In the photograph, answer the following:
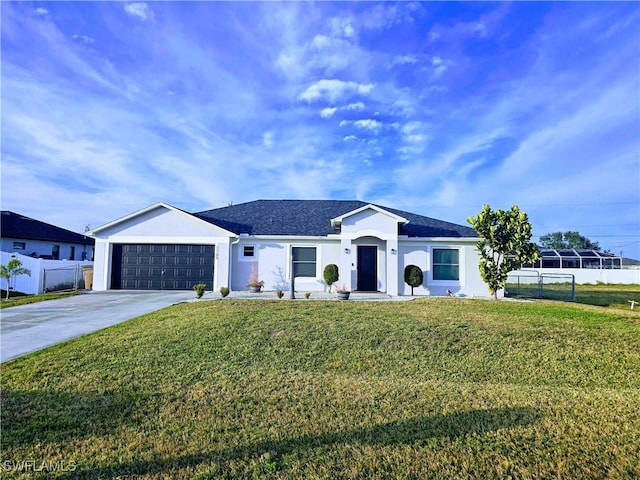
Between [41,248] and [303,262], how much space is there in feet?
73.0

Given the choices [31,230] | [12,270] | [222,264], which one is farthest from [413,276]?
Result: [31,230]

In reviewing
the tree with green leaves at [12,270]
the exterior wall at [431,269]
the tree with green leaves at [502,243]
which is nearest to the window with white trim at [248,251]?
the exterior wall at [431,269]

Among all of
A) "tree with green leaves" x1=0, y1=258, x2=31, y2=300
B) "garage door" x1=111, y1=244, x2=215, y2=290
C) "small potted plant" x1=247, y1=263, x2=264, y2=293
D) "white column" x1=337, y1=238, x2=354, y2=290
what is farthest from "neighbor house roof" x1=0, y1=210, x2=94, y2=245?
"white column" x1=337, y1=238, x2=354, y2=290

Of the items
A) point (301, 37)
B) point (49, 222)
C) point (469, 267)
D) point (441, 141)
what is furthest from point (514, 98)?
point (49, 222)

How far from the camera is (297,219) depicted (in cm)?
1908

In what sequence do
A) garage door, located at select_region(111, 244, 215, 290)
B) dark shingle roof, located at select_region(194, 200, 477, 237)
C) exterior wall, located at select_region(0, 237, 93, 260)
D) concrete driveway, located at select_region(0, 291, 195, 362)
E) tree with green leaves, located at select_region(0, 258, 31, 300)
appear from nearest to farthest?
concrete driveway, located at select_region(0, 291, 195, 362) < tree with green leaves, located at select_region(0, 258, 31, 300) < garage door, located at select_region(111, 244, 215, 290) < dark shingle roof, located at select_region(194, 200, 477, 237) < exterior wall, located at select_region(0, 237, 93, 260)

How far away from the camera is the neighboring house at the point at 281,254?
16.4 meters

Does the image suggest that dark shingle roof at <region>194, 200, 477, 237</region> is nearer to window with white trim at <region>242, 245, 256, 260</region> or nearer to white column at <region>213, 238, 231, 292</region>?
window with white trim at <region>242, 245, 256, 260</region>

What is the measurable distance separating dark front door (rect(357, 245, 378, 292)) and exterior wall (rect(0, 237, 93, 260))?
2365cm

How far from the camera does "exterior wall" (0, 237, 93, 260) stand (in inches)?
929

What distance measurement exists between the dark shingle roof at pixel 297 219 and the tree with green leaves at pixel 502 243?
7.10 feet

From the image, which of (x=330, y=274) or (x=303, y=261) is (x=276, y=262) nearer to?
(x=303, y=261)

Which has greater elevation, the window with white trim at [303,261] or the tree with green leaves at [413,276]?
the window with white trim at [303,261]

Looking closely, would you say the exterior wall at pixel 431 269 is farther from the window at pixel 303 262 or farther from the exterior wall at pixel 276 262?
the window at pixel 303 262
